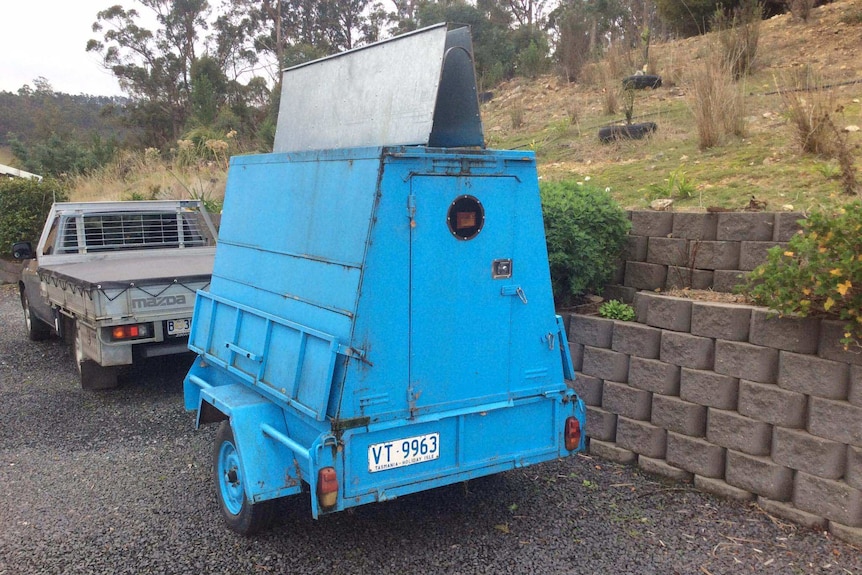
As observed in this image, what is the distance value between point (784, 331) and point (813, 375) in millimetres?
288

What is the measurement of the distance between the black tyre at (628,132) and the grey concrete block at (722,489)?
499cm

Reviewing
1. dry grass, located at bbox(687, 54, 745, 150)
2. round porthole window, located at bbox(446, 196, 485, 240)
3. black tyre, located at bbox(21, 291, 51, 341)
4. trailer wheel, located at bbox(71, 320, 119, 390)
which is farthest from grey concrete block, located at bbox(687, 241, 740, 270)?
black tyre, located at bbox(21, 291, 51, 341)

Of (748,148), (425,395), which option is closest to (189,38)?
(748,148)

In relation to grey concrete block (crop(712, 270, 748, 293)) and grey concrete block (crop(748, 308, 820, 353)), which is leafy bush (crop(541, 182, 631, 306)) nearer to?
grey concrete block (crop(712, 270, 748, 293))

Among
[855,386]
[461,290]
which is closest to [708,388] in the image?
[855,386]

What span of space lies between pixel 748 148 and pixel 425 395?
496 cm

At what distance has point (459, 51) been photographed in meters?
3.71

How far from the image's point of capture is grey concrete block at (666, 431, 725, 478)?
4.18 metres

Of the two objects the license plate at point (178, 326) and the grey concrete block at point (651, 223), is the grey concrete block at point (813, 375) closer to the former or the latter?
the grey concrete block at point (651, 223)

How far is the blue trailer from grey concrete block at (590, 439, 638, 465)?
95 centimetres

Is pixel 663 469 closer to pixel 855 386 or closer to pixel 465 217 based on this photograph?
pixel 855 386

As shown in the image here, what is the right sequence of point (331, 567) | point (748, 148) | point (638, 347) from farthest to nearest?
point (748, 148) → point (638, 347) → point (331, 567)

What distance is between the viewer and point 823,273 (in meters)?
3.56

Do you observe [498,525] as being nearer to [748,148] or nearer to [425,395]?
[425,395]
